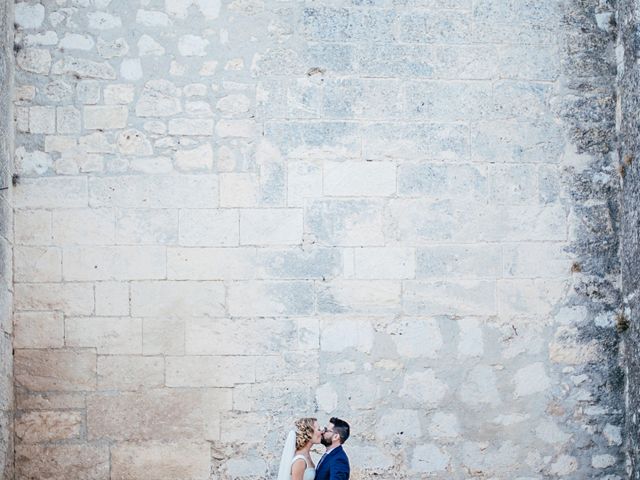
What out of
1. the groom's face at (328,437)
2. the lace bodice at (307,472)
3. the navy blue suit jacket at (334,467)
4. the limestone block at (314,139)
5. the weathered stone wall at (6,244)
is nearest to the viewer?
the navy blue suit jacket at (334,467)

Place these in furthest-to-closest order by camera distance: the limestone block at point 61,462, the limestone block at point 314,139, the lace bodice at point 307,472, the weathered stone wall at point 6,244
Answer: the limestone block at point 314,139 < the limestone block at point 61,462 < the weathered stone wall at point 6,244 < the lace bodice at point 307,472

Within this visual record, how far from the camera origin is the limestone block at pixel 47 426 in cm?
592

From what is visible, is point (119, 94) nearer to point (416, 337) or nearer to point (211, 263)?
point (211, 263)

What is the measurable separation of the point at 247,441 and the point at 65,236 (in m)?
1.52

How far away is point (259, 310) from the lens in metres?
6.00

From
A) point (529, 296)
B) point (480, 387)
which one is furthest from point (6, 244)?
point (529, 296)

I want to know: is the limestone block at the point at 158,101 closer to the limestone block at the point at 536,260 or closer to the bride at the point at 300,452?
the bride at the point at 300,452

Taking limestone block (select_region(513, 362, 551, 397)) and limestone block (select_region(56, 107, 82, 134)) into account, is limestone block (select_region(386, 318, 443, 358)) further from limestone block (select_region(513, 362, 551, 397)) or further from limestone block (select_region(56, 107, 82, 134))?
limestone block (select_region(56, 107, 82, 134))

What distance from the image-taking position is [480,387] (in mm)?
6055

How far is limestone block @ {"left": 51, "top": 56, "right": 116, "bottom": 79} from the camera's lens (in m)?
6.09

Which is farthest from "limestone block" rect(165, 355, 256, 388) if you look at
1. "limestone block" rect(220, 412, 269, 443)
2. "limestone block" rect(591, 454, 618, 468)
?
"limestone block" rect(591, 454, 618, 468)

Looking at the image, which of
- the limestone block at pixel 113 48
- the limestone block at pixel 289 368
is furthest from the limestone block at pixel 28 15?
the limestone block at pixel 289 368

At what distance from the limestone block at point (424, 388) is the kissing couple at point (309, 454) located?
0.47 meters

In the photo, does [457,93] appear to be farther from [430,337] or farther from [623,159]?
[430,337]
